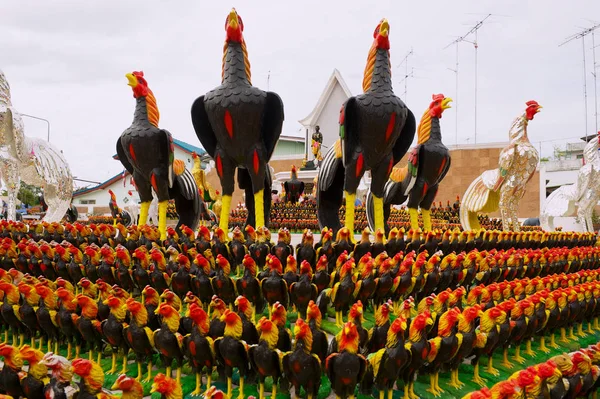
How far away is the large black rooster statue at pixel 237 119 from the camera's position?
213 inches

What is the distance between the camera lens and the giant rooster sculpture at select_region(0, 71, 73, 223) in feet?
28.9

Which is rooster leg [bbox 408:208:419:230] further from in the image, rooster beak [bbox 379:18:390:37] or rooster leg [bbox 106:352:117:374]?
rooster leg [bbox 106:352:117:374]

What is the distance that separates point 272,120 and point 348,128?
106 centimetres

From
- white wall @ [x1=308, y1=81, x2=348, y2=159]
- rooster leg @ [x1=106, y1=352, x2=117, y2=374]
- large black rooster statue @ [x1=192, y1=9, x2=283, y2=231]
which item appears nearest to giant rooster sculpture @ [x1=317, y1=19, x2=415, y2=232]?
large black rooster statue @ [x1=192, y1=9, x2=283, y2=231]

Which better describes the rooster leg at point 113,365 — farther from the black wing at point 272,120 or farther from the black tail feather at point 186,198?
the black tail feather at point 186,198

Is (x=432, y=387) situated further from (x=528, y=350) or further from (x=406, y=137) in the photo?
(x=406, y=137)

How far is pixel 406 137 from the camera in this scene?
6.39 m

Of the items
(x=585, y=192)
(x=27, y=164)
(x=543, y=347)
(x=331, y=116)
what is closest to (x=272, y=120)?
(x=543, y=347)

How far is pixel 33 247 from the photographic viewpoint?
4.93 metres

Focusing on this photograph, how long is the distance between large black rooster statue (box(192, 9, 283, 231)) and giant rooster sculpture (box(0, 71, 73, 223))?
5.41 m

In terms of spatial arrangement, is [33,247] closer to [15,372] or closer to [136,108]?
[136,108]

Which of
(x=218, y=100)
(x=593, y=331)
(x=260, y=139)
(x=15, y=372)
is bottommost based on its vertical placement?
(x=593, y=331)

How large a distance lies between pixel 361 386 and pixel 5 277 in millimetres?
3561

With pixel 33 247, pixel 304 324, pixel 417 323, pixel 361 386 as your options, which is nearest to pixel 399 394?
pixel 361 386
